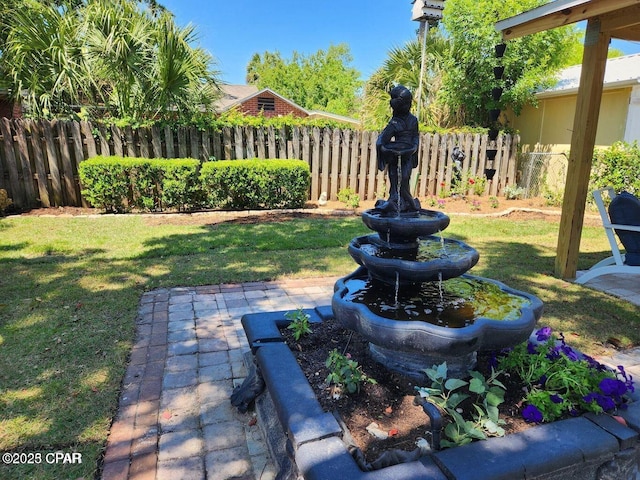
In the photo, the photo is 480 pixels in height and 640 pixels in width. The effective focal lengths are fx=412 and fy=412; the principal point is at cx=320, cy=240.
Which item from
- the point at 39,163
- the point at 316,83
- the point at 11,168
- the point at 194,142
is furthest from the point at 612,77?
the point at 316,83

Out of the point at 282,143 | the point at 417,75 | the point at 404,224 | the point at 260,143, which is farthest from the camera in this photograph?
the point at 417,75

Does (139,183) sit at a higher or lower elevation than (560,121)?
lower

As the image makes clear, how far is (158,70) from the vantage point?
790cm

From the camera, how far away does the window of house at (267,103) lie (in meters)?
24.4

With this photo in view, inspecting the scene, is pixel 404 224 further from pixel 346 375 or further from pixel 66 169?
pixel 66 169

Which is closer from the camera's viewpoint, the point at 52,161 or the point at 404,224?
the point at 404,224

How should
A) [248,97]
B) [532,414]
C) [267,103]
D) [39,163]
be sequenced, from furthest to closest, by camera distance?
1. [267,103]
2. [248,97]
3. [39,163]
4. [532,414]

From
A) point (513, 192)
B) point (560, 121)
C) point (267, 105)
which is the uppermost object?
point (267, 105)

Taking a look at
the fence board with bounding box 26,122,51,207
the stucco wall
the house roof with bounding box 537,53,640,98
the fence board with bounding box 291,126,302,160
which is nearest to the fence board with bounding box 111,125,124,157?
the fence board with bounding box 26,122,51,207

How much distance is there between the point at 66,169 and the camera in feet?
25.0

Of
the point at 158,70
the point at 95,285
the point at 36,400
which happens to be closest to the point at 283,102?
the point at 158,70

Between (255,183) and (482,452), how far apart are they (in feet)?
22.3

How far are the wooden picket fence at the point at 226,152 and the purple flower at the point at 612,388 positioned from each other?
7487mm

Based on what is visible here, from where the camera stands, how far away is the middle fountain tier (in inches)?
79.9
